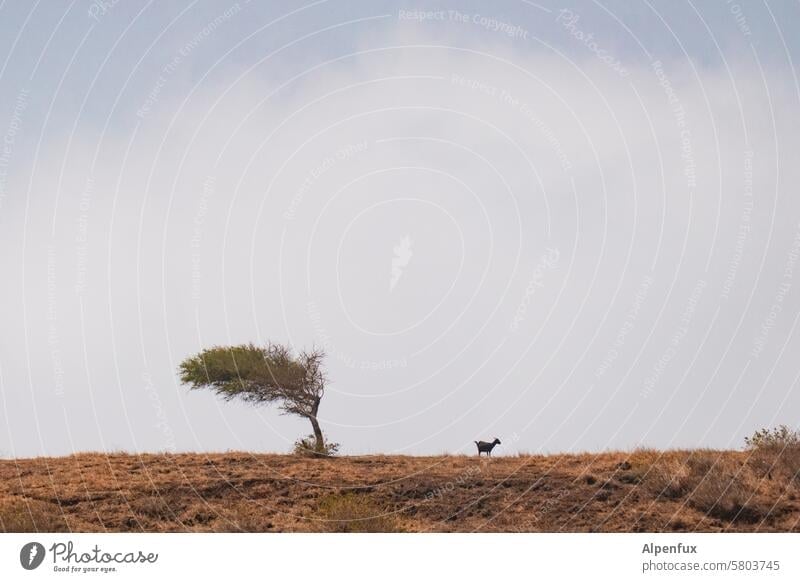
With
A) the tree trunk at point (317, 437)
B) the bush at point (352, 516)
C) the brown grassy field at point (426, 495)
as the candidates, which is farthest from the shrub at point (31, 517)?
the tree trunk at point (317, 437)

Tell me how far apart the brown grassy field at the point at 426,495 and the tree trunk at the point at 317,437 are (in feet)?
17.2

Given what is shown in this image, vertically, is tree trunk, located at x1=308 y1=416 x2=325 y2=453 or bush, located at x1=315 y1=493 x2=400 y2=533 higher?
tree trunk, located at x1=308 y1=416 x2=325 y2=453

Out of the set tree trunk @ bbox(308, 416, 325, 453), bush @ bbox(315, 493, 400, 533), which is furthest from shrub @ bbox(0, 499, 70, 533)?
tree trunk @ bbox(308, 416, 325, 453)

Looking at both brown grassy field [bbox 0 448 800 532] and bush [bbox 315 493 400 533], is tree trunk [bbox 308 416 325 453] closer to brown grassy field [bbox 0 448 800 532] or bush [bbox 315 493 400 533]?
brown grassy field [bbox 0 448 800 532]

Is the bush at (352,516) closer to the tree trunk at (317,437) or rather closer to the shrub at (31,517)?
the shrub at (31,517)

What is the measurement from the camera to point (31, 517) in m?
31.7

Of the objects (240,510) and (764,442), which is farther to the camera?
(764,442)

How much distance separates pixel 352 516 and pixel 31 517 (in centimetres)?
1021

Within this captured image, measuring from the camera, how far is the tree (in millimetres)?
48312

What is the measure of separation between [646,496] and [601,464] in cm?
363

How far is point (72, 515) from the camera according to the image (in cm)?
3291

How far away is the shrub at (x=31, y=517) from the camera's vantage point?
3147cm
